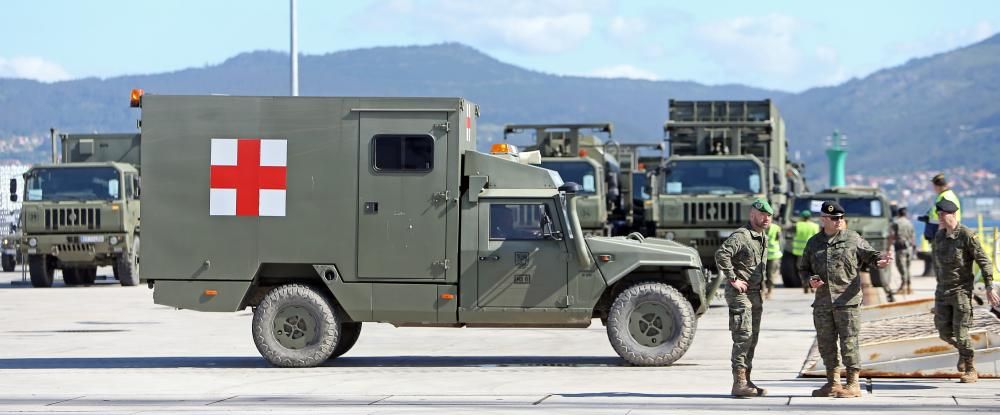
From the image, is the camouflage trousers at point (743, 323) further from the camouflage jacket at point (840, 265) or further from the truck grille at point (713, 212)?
the truck grille at point (713, 212)

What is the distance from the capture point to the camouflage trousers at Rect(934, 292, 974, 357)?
13.0m

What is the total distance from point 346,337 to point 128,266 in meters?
16.4

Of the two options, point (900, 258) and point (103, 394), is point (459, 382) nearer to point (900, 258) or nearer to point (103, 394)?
point (103, 394)

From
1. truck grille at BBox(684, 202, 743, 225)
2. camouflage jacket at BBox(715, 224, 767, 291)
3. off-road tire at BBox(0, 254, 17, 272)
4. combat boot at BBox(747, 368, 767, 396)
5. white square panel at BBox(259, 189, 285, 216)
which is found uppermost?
white square panel at BBox(259, 189, 285, 216)

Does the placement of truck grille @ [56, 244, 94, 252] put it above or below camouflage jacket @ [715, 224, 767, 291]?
below

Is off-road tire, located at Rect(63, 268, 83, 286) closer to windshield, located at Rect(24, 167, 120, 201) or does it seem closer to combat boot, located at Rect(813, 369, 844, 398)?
windshield, located at Rect(24, 167, 120, 201)

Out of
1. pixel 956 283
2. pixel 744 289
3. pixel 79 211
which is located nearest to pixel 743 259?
pixel 744 289

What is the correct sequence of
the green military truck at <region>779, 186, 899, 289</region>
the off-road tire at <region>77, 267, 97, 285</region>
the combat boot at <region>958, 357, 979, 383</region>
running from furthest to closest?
the off-road tire at <region>77, 267, 97, 285</region> < the green military truck at <region>779, 186, 899, 289</region> < the combat boot at <region>958, 357, 979, 383</region>

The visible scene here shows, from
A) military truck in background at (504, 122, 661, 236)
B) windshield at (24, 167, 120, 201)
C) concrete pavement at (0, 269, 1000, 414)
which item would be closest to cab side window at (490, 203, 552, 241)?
concrete pavement at (0, 269, 1000, 414)

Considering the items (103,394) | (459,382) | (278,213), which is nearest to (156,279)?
(278,213)

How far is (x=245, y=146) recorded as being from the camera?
1511cm

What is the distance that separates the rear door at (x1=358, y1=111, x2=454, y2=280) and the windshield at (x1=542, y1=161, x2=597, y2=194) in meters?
14.3

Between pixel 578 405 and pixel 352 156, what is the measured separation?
4.15m

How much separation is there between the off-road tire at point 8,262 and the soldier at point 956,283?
1244 inches
